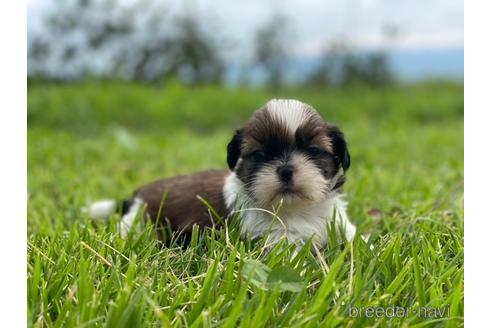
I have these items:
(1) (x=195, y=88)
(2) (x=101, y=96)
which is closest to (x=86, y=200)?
(2) (x=101, y=96)

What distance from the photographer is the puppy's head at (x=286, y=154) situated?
110 inches

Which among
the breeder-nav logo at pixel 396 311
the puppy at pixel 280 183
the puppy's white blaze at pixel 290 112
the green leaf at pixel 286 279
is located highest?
the puppy's white blaze at pixel 290 112

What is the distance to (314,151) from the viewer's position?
2.89 metres

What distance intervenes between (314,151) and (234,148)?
16.7 inches

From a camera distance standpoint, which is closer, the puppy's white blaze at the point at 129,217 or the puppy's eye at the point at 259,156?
the puppy's eye at the point at 259,156

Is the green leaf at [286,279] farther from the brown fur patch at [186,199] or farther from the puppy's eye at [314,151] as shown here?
the brown fur patch at [186,199]

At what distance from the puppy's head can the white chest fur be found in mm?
96

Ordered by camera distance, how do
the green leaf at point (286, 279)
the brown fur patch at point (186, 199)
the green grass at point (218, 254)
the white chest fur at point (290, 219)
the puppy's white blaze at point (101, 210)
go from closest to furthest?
the green grass at point (218, 254), the green leaf at point (286, 279), the white chest fur at point (290, 219), the brown fur patch at point (186, 199), the puppy's white blaze at point (101, 210)

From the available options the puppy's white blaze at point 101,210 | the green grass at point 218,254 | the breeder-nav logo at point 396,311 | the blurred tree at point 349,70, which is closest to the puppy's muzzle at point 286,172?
the green grass at point 218,254

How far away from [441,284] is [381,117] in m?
7.91

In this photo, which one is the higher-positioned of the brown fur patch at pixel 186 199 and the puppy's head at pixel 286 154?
A: the puppy's head at pixel 286 154

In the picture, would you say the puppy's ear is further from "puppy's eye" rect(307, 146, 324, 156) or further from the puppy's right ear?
the puppy's right ear

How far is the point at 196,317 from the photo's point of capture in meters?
2.26

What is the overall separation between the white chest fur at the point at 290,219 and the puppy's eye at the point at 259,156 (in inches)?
8.5
